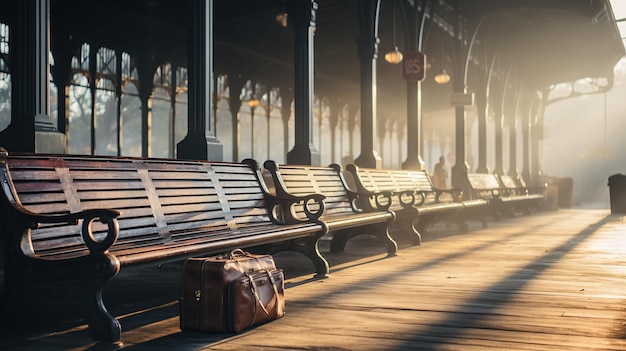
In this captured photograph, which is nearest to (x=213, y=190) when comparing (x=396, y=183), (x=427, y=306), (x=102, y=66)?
(x=427, y=306)

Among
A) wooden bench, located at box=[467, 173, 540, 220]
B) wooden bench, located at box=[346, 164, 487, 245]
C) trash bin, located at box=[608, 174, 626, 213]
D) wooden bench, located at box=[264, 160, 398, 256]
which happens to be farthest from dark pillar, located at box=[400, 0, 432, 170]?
trash bin, located at box=[608, 174, 626, 213]

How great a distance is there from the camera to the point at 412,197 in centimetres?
834

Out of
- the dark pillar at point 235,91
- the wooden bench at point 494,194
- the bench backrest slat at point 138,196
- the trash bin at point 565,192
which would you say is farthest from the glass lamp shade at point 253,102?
the bench backrest slat at point 138,196

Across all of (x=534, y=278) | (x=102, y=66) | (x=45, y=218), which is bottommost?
(x=534, y=278)

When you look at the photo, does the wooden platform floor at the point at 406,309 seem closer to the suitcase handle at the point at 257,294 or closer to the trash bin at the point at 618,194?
the suitcase handle at the point at 257,294

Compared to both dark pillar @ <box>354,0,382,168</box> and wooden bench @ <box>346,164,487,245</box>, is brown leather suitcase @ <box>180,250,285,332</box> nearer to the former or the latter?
wooden bench @ <box>346,164,487,245</box>

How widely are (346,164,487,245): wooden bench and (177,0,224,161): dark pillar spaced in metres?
1.96

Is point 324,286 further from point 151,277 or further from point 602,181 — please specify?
point 602,181

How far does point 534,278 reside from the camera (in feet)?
18.2

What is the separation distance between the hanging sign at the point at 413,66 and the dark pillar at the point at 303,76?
425 cm

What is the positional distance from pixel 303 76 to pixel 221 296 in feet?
17.8

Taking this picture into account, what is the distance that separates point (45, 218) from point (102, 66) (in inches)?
591

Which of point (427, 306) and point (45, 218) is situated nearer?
point (45, 218)

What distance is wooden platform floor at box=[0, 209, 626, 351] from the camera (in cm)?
329
